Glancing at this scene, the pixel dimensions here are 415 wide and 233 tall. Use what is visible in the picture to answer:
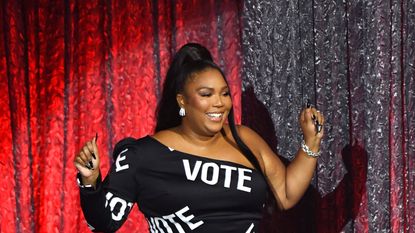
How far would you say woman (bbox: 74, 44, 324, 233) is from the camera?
2072 mm

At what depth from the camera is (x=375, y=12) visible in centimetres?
260

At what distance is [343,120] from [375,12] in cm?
37

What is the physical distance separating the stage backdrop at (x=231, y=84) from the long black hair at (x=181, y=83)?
0.44 meters

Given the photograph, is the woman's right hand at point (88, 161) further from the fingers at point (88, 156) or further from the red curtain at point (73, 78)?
the red curtain at point (73, 78)

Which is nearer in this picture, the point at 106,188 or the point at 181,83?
the point at 106,188

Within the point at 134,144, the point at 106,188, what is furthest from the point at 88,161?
the point at 134,144

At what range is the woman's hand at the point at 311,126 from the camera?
2209mm

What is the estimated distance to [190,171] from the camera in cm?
210

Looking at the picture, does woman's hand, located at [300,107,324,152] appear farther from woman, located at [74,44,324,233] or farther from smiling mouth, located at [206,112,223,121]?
smiling mouth, located at [206,112,223,121]

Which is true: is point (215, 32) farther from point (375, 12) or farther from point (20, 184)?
point (20, 184)

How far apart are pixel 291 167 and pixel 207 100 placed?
1.16 ft

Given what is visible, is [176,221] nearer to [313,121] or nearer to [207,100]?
[207,100]

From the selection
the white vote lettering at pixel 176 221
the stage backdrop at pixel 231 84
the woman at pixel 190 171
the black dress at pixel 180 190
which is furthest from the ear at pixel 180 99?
the stage backdrop at pixel 231 84

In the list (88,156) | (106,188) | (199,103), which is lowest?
(106,188)
